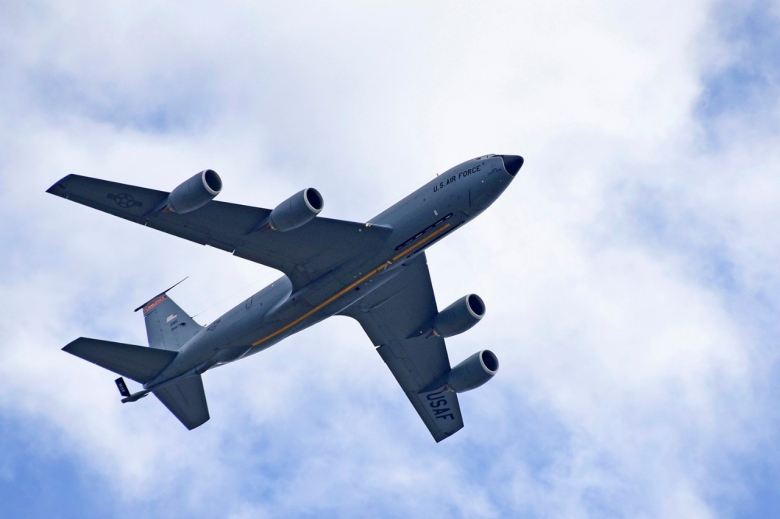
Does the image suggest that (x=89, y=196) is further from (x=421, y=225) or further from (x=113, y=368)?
(x=421, y=225)

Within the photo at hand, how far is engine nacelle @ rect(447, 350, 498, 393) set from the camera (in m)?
52.3

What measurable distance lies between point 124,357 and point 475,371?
1683 centimetres

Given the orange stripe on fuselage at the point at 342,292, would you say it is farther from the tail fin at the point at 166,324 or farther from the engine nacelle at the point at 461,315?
the tail fin at the point at 166,324

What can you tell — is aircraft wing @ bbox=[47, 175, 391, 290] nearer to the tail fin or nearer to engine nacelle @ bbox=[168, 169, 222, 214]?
engine nacelle @ bbox=[168, 169, 222, 214]

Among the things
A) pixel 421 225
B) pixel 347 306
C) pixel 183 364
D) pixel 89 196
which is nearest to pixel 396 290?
pixel 347 306

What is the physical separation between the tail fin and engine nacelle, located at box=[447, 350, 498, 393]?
13.3 m

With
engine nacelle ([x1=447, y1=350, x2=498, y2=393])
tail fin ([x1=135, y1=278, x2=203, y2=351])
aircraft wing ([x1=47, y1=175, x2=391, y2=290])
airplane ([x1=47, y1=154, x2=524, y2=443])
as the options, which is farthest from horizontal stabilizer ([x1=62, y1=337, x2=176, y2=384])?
engine nacelle ([x1=447, y1=350, x2=498, y2=393])

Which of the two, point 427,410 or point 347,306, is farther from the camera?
point 427,410

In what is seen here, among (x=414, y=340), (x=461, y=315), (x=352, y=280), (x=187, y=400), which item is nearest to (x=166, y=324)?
(x=187, y=400)

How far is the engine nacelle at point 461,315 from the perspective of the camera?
4991 centimetres

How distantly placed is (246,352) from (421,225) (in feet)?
35.0

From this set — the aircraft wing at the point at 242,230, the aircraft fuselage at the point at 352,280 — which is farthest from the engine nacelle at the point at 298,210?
the aircraft fuselage at the point at 352,280

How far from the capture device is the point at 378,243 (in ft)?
149

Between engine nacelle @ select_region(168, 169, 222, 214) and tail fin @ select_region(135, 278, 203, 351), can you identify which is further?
tail fin @ select_region(135, 278, 203, 351)
